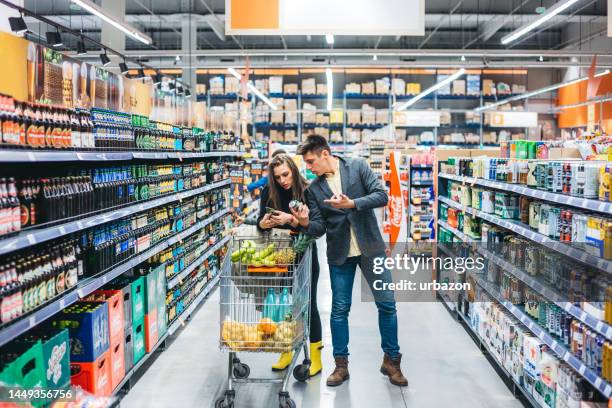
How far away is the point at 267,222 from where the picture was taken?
4160 mm

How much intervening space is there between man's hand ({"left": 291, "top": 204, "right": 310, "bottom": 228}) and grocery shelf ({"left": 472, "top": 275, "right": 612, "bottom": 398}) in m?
1.64

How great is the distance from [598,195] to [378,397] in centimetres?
198

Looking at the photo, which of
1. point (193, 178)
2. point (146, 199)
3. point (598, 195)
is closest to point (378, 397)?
point (598, 195)

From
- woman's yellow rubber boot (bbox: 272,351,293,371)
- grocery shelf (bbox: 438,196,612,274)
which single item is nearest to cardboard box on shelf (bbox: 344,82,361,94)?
grocery shelf (bbox: 438,196,612,274)

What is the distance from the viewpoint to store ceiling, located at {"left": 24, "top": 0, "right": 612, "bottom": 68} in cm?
1418

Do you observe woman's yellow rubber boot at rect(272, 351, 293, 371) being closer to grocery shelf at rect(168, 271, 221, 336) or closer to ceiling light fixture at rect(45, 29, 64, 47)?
grocery shelf at rect(168, 271, 221, 336)

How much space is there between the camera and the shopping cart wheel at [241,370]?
4450 millimetres

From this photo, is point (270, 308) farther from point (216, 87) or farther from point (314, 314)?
point (216, 87)

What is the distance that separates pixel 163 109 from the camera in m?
8.08

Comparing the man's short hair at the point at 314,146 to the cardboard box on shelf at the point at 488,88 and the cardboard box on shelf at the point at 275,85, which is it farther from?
the cardboard box on shelf at the point at 488,88

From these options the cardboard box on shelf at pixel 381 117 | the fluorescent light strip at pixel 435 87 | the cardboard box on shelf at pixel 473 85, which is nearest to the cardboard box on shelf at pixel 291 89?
the cardboard box on shelf at pixel 381 117

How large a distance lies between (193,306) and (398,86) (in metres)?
15.4

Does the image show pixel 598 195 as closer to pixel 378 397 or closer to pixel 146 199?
pixel 378 397

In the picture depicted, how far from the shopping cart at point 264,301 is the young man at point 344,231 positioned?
0.77 feet
